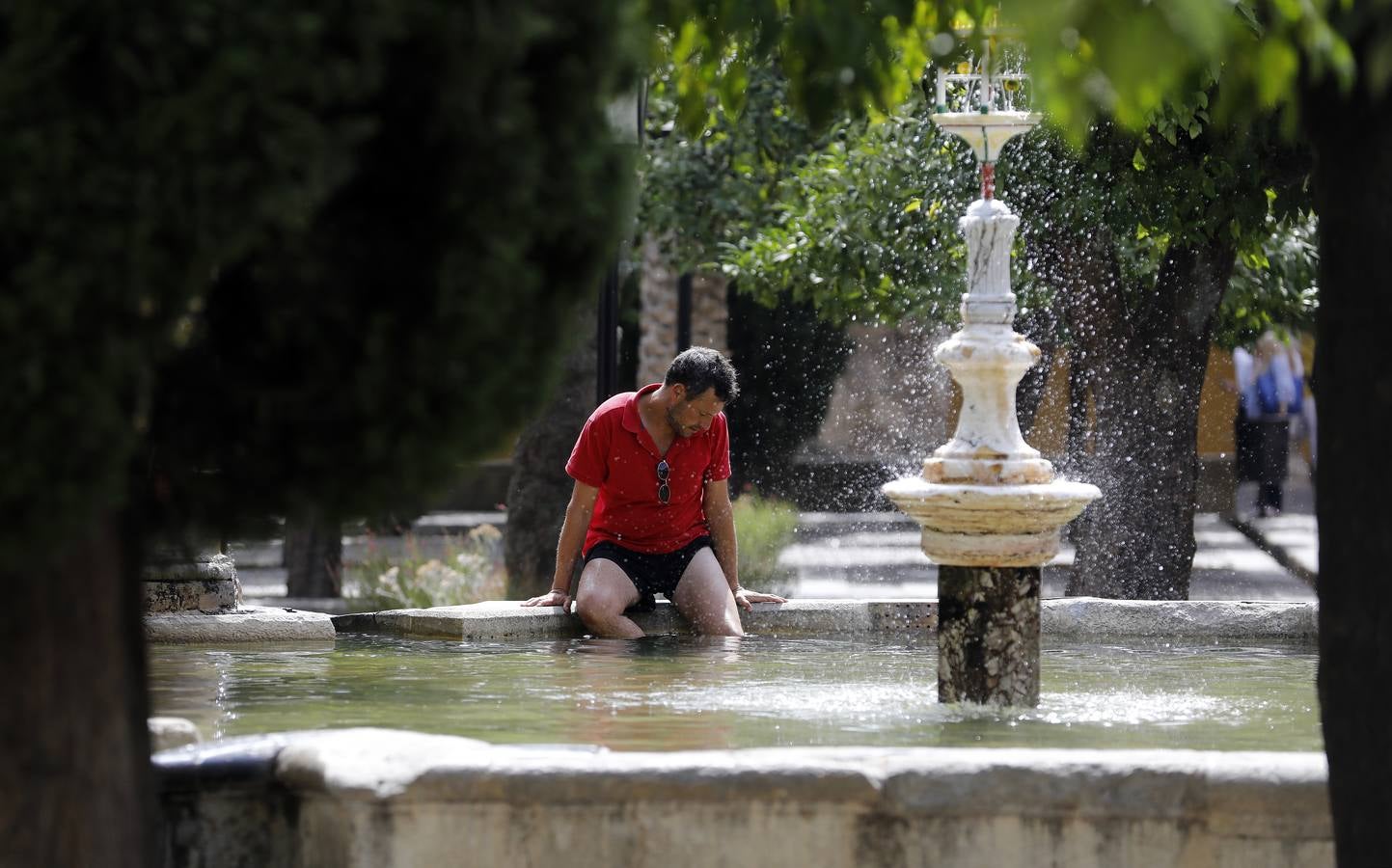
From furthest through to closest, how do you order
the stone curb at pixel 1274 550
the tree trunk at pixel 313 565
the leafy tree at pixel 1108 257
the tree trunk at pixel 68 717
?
the stone curb at pixel 1274 550 → the tree trunk at pixel 313 565 → the leafy tree at pixel 1108 257 → the tree trunk at pixel 68 717

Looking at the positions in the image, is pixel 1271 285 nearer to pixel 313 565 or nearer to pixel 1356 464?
pixel 313 565

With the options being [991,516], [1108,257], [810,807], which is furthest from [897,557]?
[810,807]

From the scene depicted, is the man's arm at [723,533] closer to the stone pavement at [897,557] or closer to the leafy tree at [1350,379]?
the leafy tree at [1350,379]

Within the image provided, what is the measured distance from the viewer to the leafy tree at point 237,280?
2.73 m

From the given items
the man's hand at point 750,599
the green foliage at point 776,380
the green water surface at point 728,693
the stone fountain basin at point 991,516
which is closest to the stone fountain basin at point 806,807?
the green water surface at point 728,693

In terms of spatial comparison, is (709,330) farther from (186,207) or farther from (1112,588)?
(186,207)

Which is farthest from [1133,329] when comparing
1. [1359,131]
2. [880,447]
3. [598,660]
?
[880,447]

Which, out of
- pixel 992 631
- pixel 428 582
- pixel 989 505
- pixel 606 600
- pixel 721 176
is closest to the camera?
pixel 989 505

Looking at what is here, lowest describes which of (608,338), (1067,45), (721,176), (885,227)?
(1067,45)

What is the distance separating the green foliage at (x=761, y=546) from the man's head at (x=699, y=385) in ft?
21.4

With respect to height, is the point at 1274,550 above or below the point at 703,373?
below

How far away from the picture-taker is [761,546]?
14.8 metres

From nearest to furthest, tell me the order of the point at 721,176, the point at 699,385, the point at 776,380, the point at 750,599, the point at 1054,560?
the point at 699,385 < the point at 750,599 < the point at 1054,560 < the point at 721,176 < the point at 776,380

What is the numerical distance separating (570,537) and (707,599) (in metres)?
0.58
